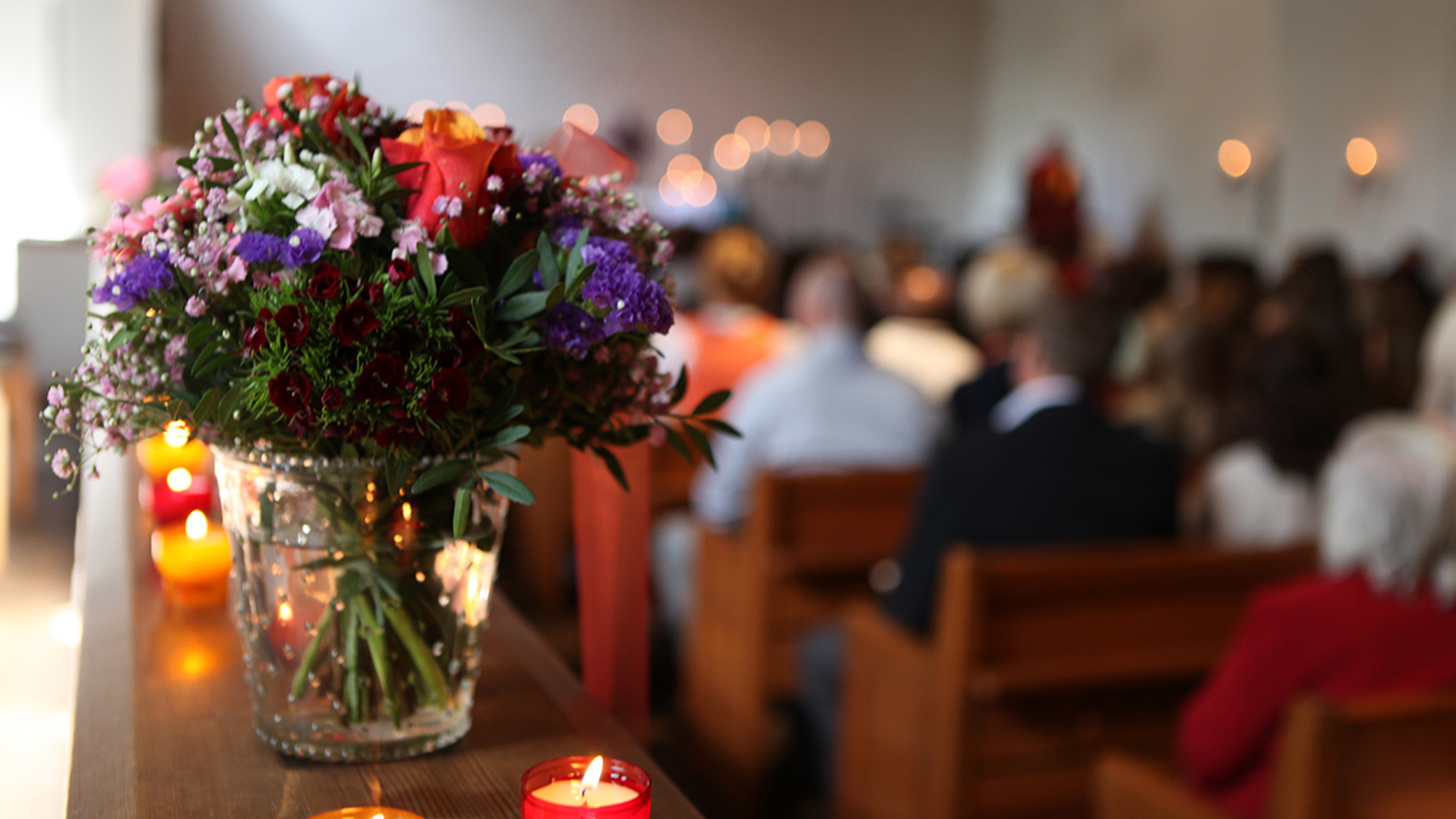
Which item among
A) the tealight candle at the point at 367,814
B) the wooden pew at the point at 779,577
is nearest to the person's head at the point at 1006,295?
the wooden pew at the point at 779,577

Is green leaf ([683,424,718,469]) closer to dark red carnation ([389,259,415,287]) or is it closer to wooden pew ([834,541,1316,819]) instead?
dark red carnation ([389,259,415,287])

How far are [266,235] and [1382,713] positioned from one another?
4.87 ft

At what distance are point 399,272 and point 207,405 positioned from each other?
149 mm

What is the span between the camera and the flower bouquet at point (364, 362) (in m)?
0.77

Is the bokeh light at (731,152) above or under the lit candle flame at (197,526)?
above

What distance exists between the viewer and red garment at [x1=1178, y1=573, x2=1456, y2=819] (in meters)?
1.88

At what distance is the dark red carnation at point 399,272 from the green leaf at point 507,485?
13 centimetres

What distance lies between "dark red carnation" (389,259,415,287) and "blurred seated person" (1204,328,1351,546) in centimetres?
234

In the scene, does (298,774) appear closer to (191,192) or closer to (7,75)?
(191,192)

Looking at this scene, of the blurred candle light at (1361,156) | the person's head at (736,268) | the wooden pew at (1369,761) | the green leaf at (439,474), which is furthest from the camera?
the blurred candle light at (1361,156)

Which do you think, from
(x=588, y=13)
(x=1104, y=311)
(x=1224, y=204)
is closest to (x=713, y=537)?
(x=1104, y=311)

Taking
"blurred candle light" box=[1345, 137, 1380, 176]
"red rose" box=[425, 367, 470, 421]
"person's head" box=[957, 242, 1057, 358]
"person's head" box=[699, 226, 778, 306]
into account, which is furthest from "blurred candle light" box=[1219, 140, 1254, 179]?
"red rose" box=[425, 367, 470, 421]

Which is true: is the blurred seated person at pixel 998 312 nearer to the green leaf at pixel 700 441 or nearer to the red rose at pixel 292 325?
the green leaf at pixel 700 441

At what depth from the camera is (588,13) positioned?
10.3 metres
